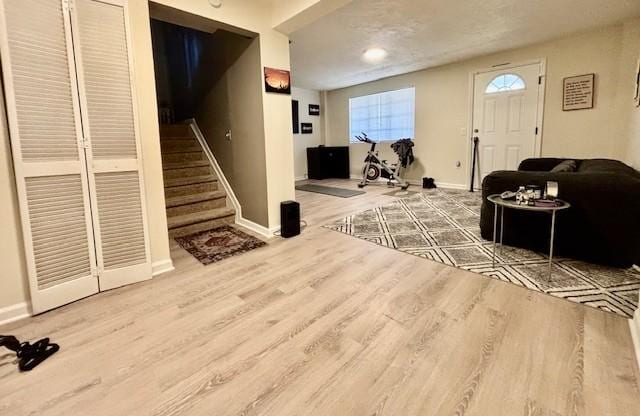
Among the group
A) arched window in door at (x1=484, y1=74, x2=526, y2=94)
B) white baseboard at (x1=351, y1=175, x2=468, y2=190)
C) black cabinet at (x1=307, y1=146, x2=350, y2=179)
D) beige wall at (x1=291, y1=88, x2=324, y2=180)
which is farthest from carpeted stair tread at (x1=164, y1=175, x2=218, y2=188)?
arched window in door at (x1=484, y1=74, x2=526, y2=94)

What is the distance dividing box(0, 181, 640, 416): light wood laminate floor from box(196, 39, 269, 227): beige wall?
4.28 feet

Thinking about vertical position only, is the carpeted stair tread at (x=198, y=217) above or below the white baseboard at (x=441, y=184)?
below

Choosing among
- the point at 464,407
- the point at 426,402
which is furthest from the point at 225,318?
the point at 464,407

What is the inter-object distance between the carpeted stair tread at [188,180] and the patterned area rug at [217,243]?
73 cm

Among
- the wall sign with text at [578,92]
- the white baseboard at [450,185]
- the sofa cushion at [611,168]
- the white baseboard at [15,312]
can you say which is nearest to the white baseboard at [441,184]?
the white baseboard at [450,185]

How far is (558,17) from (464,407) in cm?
455

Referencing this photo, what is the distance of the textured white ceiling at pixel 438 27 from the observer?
3.24 meters

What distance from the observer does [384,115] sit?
6781mm

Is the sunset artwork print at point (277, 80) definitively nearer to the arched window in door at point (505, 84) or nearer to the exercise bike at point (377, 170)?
the exercise bike at point (377, 170)

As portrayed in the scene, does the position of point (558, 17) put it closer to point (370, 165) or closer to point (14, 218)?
point (370, 165)

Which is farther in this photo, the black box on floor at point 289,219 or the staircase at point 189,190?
the staircase at point 189,190

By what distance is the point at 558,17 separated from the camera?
3.59 meters

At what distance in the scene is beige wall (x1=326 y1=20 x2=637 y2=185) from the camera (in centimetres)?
402

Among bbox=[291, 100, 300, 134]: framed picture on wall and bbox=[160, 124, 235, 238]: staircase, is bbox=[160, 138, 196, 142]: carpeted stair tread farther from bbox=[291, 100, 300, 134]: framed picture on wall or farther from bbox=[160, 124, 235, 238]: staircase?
bbox=[291, 100, 300, 134]: framed picture on wall
